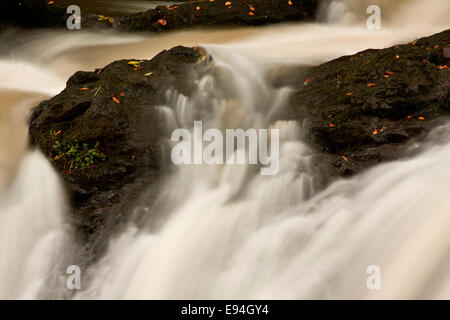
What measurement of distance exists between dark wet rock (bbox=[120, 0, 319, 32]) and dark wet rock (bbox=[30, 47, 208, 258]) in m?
2.76

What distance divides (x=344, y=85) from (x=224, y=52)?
5.27ft

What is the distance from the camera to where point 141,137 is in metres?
5.69

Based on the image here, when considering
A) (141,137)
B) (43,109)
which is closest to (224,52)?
(141,137)

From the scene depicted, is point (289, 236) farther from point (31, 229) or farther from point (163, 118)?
point (31, 229)

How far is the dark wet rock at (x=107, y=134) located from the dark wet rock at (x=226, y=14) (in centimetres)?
276

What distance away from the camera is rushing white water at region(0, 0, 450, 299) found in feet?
13.8

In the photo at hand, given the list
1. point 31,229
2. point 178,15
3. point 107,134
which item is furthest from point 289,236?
point 178,15

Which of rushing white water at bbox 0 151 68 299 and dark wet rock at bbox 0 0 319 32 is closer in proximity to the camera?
rushing white water at bbox 0 151 68 299

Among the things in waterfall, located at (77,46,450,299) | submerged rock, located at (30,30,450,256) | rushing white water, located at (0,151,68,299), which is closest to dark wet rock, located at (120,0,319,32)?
submerged rock, located at (30,30,450,256)

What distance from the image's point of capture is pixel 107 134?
220 inches

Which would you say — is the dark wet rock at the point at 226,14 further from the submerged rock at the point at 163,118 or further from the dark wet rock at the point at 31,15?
the submerged rock at the point at 163,118

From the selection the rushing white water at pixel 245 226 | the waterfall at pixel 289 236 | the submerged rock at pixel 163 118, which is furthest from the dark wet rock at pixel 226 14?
the waterfall at pixel 289 236

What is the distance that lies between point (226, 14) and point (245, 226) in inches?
188

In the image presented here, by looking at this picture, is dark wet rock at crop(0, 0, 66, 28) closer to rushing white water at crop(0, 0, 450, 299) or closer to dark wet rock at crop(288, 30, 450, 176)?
rushing white water at crop(0, 0, 450, 299)
